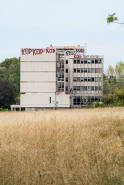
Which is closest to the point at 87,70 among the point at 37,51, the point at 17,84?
the point at 37,51

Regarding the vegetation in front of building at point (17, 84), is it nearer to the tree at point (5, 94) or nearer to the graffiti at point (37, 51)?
the tree at point (5, 94)

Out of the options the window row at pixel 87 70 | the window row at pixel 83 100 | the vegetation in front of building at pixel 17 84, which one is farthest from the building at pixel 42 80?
the window row at pixel 83 100

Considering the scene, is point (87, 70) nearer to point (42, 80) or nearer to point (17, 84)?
point (42, 80)

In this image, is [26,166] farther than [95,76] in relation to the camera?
No

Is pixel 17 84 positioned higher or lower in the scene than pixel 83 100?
higher

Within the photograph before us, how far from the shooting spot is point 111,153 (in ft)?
19.7

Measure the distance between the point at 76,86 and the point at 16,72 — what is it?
21.0 m

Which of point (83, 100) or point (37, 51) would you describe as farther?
point (83, 100)

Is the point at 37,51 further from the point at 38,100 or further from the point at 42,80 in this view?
the point at 38,100

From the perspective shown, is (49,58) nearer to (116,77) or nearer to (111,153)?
(116,77)

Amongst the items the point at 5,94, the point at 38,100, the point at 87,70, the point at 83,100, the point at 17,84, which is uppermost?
the point at 87,70

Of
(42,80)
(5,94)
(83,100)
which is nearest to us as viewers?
(42,80)

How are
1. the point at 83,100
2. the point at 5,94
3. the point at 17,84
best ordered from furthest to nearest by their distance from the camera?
1. the point at 17,84
2. the point at 83,100
3. the point at 5,94

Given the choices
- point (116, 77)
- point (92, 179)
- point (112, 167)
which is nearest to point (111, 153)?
point (112, 167)
